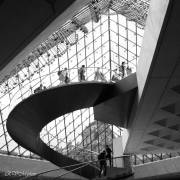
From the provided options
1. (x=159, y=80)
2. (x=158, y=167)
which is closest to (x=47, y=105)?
(x=159, y=80)

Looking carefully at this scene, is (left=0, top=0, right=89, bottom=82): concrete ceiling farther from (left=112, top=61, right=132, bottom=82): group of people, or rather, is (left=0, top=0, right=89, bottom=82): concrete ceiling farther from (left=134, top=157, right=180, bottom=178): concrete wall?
(left=134, top=157, right=180, bottom=178): concrete wall

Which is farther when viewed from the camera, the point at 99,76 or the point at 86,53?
the point at 86,53

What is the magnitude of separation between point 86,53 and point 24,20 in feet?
114

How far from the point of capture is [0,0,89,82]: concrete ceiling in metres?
9.70

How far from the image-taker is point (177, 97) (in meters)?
17.0

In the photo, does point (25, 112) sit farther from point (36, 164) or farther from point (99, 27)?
point (99, 27)

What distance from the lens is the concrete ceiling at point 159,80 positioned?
10.8 m

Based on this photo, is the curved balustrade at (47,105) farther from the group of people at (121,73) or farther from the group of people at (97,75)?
the group of people at (121,73)

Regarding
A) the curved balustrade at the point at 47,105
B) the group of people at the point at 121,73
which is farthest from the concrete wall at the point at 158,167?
the group of people at the point at 121,73

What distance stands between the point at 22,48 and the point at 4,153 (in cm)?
2442

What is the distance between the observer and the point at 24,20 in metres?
10.5

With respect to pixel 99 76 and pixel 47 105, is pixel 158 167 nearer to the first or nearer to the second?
pixel 99 76

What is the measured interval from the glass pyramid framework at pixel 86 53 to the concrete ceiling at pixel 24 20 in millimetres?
28913

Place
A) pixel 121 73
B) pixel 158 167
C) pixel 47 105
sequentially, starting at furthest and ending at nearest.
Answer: pixel 158 167 < pixel 121 73 < pixel 47 105
